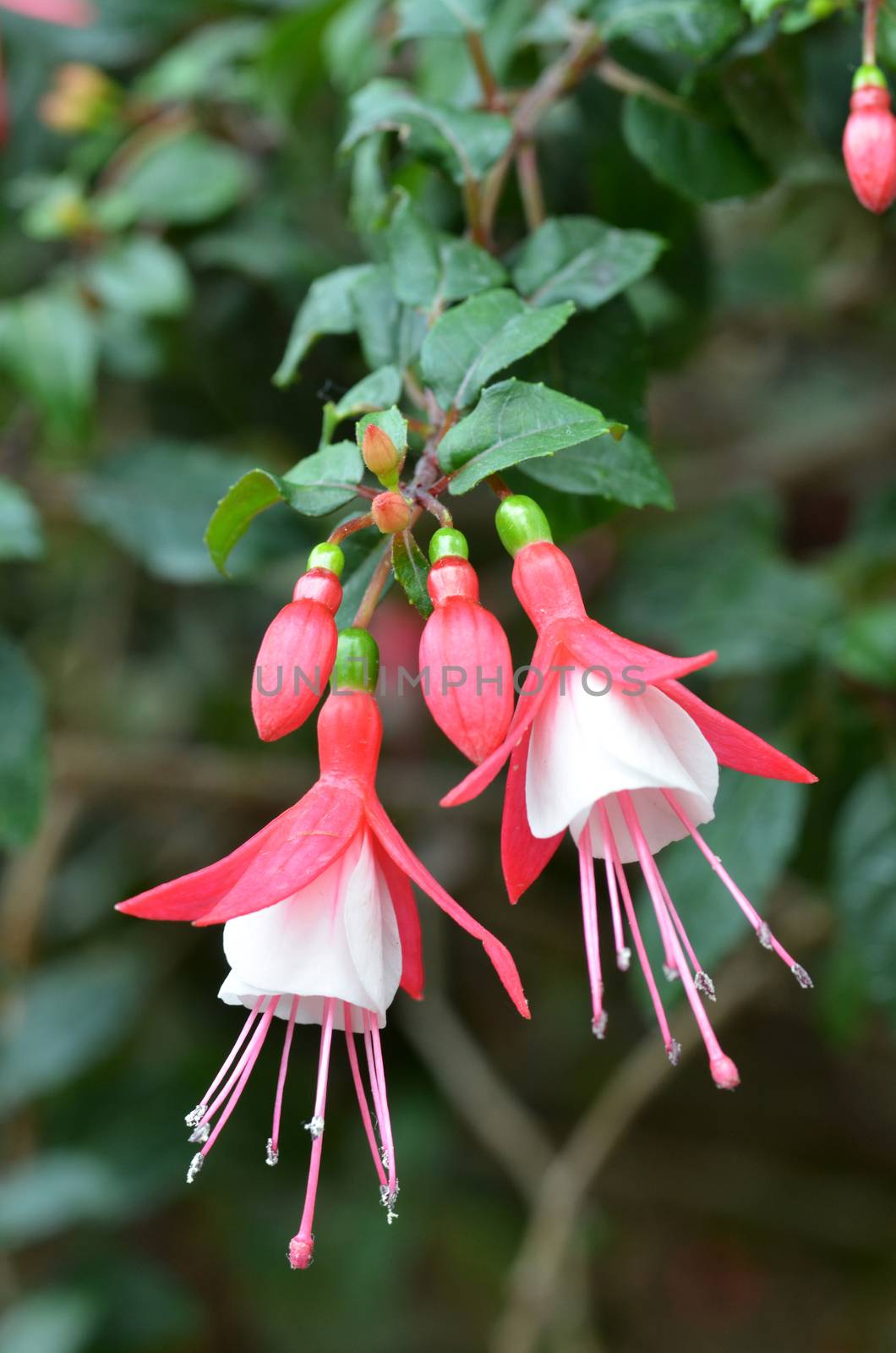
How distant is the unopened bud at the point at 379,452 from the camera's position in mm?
543

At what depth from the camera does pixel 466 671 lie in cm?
51

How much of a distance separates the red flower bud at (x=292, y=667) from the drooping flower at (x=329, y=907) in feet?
0.15

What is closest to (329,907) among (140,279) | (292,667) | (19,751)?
(292,667)

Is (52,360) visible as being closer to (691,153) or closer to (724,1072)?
(691,153)

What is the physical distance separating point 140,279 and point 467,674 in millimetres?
791

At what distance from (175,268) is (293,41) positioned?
27 cm

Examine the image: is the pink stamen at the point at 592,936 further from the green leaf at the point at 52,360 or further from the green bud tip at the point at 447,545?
the green leaf at the point at 52,360

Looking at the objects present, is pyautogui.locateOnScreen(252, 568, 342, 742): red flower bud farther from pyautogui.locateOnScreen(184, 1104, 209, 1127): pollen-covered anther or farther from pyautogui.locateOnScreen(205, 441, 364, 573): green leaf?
A: pyautogui.locateOnScreen(184, 1104, 209, 1127): pollen-covered anther

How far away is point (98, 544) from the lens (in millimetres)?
1877

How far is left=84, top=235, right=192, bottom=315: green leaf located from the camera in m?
1.11

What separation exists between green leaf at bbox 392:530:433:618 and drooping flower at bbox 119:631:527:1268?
0.14 feet

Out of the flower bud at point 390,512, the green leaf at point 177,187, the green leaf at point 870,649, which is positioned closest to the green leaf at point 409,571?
the flower bud at point 390,512

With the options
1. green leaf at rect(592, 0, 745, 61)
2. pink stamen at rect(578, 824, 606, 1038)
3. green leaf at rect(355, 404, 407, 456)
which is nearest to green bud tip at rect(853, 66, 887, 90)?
green leaf at rect(592, 0, 745, 61)

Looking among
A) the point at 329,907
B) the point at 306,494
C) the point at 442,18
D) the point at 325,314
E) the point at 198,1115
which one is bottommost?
the point at 198,1115
